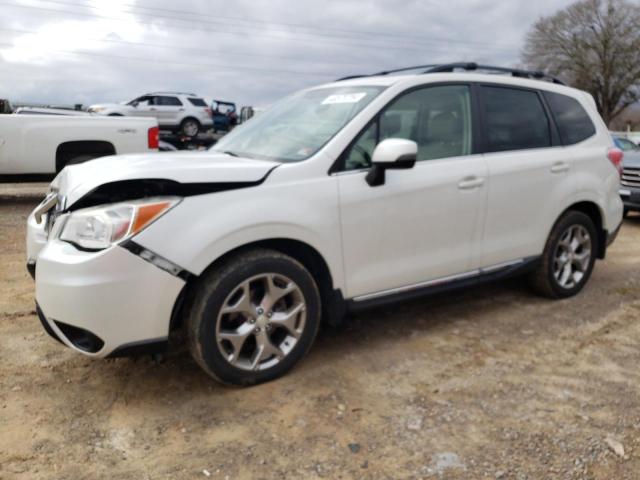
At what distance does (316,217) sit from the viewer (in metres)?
3.27

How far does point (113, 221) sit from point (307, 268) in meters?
1.13

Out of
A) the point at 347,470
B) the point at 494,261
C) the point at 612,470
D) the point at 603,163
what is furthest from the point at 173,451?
the point at 603,163

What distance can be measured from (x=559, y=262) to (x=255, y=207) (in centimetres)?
275

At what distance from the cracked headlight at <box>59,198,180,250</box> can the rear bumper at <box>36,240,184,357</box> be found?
61 mm

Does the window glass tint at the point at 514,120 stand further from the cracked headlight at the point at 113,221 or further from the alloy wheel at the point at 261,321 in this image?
the cracked headlight at the point at 113,221

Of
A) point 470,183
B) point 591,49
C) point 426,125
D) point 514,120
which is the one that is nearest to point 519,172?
point 514,120

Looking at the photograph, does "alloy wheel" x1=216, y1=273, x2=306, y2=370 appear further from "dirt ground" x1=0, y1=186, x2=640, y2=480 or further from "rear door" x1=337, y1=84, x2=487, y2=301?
"rear door" x1=337, y1=84, x2=487, y2=301

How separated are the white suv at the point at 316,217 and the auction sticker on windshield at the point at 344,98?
1 cm

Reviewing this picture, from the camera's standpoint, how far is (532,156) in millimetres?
4305

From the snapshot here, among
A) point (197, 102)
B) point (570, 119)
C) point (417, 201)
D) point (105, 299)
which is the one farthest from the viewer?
point (197, 102)

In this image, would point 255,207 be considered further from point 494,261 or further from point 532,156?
point 532,156

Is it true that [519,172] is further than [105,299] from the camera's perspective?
Yes

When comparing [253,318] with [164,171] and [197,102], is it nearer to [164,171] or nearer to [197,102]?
[164,171]

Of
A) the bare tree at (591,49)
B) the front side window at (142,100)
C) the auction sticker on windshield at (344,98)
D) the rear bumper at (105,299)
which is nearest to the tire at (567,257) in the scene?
the auction sticker on windshield at (344,98)
